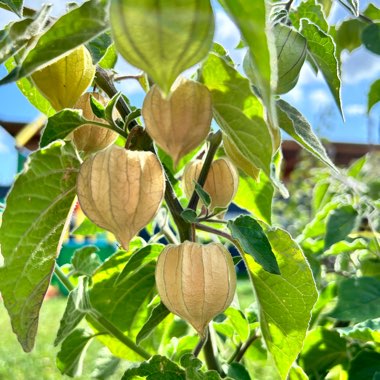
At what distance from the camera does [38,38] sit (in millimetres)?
409

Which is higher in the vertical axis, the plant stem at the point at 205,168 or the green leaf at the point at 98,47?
the green leaf at the point at 98,47

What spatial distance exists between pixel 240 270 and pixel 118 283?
245 inches

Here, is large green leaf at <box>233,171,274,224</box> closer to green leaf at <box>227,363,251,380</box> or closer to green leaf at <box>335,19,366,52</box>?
green leaf at <box>227,363,251,380</box>

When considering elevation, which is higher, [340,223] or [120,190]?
[120,190]

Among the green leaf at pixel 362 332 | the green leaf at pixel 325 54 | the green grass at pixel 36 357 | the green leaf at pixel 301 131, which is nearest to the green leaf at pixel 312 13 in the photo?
the green leaf at pixel 325 54

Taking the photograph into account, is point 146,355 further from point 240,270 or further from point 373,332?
point 240,270

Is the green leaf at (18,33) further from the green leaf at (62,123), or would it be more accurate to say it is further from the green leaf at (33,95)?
the green leaf at (33,95)

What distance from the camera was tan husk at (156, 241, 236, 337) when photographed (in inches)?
21.2

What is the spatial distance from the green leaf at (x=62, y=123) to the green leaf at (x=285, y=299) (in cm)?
20

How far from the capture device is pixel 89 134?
590 mm

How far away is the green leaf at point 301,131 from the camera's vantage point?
492 millimetres

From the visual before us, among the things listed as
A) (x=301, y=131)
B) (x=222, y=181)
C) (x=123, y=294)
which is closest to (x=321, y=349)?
(x=123, y=294)

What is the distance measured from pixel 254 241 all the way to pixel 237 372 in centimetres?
29

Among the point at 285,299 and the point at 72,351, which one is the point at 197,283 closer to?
the point at 285,299
